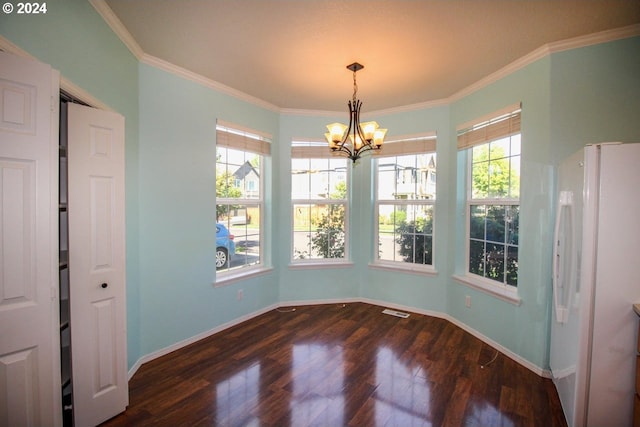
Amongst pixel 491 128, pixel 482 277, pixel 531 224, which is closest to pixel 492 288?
pixel 482 277

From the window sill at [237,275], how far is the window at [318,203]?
0.52 m

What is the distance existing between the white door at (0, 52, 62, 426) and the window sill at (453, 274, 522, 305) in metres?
3.36

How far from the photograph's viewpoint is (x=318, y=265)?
13.8ft

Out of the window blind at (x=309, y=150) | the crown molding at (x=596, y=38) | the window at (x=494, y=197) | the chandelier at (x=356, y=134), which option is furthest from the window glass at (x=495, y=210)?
the window blind at (x=309, y=150)

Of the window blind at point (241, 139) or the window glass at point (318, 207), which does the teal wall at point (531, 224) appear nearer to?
the window glass at point (318, 207)

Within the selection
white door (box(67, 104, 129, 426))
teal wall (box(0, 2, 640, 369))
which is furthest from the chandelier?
white door (box(67, 104, 129, 426))

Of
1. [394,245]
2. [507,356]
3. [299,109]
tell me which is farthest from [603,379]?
[299,109]

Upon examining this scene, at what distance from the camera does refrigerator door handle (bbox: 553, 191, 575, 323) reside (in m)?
1.94

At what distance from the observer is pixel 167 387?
2322mm

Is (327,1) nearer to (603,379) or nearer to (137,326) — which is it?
(603,379)

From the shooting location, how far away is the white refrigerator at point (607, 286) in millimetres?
1634

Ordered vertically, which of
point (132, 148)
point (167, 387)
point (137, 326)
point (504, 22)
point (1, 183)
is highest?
point (504, 22)

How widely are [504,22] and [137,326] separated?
3720 mm

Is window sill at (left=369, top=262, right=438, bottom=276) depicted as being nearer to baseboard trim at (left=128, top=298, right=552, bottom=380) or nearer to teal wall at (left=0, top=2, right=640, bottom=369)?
teal wall at (left=0, top=2, right=640, bottom=369)
